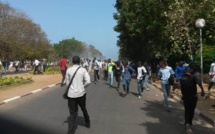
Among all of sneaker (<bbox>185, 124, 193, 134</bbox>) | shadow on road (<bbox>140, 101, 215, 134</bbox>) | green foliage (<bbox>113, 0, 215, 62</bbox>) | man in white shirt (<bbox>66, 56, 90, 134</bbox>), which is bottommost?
shadow on road (<bbox>140, 101, 215, 134</bbox>)

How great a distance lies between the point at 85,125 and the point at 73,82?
1.38m

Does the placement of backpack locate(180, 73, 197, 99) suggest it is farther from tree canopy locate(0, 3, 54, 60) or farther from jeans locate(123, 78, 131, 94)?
tree canopy locate(0, 3, 54, 60)

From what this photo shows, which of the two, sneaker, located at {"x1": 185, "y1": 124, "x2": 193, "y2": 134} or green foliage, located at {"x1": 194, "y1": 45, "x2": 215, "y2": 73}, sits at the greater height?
green foliage, located at {"x1": 194, "y1": 45, "x2": 215, "y2": 73}

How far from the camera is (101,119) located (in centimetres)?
940

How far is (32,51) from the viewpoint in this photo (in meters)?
68.1

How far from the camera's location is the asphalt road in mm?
8031

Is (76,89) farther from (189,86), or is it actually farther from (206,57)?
(206,57)

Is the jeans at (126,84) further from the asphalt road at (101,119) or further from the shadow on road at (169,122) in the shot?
the shadow on road at (169,122)

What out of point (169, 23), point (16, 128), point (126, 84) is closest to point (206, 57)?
point (169, 23)

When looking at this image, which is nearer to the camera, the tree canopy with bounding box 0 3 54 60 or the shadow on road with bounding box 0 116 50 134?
the shadow on road with bounding box 0 116 50 134

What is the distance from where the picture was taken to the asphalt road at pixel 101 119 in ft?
26.3

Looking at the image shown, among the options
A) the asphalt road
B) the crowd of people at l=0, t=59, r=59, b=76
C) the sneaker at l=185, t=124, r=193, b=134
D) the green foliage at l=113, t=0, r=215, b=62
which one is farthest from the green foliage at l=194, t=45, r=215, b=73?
the sneaker at l=185, t=124, r=193, b=134

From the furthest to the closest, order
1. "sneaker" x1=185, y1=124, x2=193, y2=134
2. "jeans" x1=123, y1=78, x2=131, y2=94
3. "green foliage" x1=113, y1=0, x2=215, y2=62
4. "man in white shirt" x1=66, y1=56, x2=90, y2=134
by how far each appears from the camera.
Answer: "green foliage" x1=113, y1=0, x2=215, y2=62
"jeans" x1=123, y1=78, x2=131, y2=94
"sneaker" x1=185, y1=124, x2=193, y2=134
"man in white shirt" x1=66, y1=56, x2=90, y2=134

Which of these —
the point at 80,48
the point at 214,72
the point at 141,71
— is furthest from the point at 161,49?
the point at 80,48
